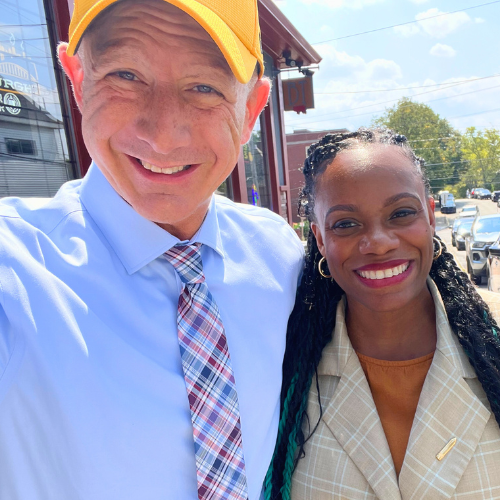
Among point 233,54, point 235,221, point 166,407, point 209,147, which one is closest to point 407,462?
point 166,407

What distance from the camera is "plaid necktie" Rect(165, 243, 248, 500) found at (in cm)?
117

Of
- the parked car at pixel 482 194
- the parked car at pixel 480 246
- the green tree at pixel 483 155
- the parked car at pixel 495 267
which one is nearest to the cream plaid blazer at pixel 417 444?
the parked car at pixel 495 267

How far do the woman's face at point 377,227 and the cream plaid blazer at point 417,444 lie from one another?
231mm

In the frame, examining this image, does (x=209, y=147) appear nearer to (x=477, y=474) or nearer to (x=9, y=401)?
(x=9, y=401)

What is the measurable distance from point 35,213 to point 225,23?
0.70 metres

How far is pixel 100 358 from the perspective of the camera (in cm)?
109

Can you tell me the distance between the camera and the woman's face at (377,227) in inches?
62.4

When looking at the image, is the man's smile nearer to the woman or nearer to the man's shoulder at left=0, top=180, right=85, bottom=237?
the man's shoulder at left=0, top=180, right=85, bottom=237

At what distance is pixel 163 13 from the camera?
1152mm

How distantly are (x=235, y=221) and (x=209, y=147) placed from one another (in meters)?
0.50

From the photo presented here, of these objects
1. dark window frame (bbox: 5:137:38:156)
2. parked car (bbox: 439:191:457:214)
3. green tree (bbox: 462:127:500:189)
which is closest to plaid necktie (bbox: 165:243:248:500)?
dark window frame (bbox: 5:137:38:156)

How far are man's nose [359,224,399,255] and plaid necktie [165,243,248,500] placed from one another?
58 centimetres

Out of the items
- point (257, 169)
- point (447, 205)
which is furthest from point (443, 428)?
point (447, 205)

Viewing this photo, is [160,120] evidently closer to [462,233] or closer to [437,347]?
[437,347]
